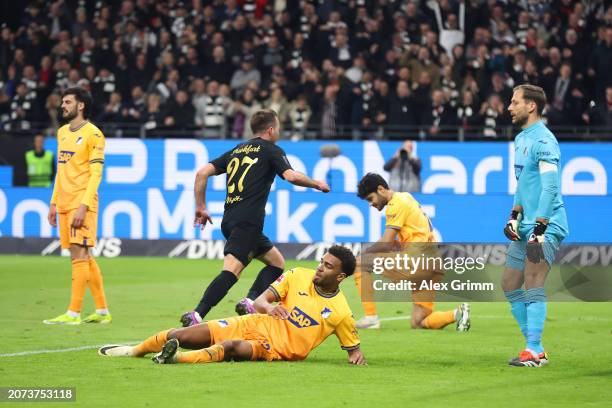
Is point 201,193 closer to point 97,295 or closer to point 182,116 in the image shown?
point 97,295

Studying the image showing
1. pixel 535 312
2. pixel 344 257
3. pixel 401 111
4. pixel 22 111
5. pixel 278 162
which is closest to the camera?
pixel 344 257

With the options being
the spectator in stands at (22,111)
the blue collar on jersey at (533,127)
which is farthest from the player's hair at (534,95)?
the spectator in stands at (22,111)

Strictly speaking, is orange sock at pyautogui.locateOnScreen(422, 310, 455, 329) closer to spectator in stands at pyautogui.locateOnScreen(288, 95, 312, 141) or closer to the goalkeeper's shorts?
the goalkeeper's shorts

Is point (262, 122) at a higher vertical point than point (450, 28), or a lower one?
lower

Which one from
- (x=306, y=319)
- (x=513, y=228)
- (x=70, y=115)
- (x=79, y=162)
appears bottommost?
(x=306, y=319)

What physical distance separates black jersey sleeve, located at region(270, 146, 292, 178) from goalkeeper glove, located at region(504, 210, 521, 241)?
2.38 m

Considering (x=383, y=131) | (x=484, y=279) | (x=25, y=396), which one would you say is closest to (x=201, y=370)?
(x=25, y=396)

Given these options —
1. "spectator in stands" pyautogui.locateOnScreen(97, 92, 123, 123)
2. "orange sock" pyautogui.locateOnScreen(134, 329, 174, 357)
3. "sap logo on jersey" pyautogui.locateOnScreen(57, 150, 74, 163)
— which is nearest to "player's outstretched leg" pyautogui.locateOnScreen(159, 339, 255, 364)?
"orange sock" pyautogui.locateOnScreen(134, 329, 174, 357)

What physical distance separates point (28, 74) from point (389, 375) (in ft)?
65.9

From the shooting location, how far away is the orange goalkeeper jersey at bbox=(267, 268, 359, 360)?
9875 millimetres

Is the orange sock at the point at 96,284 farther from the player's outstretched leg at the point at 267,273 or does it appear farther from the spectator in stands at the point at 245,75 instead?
the spectator in stands at the point at 245,75

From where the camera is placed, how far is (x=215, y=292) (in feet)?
36.9

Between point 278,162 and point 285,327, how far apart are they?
7.01ft

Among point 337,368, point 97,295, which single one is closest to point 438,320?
point 337,368
